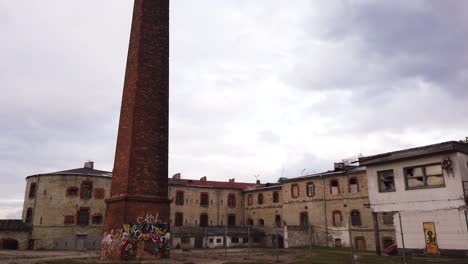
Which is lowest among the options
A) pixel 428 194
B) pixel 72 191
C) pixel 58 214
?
pixel 58 214

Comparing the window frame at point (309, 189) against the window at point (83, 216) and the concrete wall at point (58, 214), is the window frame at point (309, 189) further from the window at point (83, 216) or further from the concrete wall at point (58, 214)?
the window at point (83, 216)

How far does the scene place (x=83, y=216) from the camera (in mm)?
34500

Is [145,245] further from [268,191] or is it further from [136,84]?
[268,191]

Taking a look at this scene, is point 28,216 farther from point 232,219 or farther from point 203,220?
point 232,219

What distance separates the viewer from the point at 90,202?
115ft

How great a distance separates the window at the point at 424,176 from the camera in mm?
19036

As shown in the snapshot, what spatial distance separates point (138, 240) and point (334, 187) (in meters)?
21.2

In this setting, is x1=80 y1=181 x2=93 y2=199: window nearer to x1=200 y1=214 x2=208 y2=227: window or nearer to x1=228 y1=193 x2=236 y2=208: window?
x1=200 y1=214 x2=208 y2=227: window

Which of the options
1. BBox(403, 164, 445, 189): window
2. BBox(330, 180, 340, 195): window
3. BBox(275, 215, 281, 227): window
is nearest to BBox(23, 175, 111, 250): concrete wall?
BBox(275, 215, 281, 227): window

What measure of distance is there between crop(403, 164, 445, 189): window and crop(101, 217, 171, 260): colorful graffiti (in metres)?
13.3

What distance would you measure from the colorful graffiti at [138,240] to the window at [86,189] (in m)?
18.8

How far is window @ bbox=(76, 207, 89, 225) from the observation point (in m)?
34.1

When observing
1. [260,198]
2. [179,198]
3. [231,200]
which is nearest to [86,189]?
[179,198]

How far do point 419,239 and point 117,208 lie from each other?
1547 centimetres
